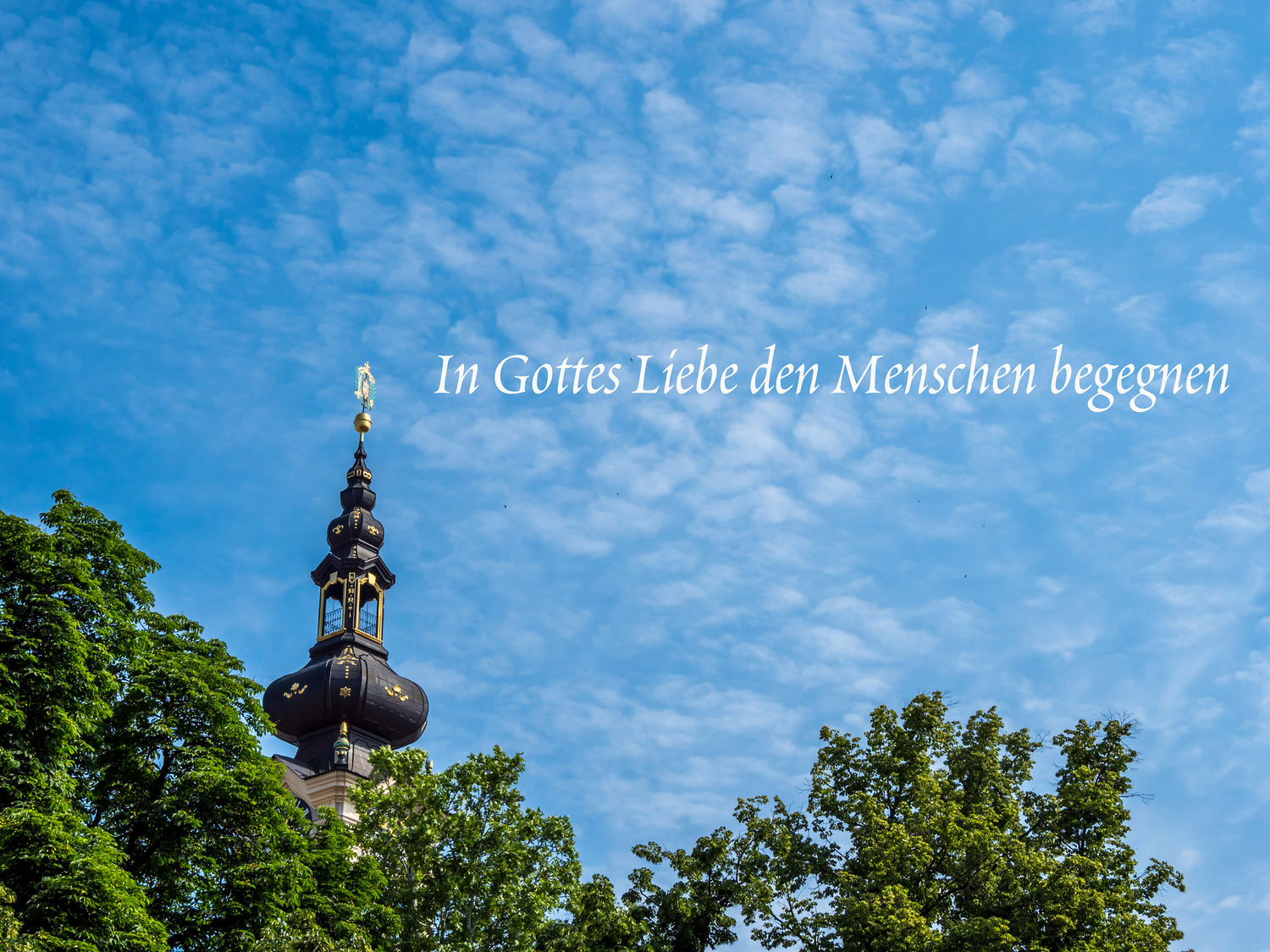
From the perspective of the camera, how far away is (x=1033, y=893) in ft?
99.1

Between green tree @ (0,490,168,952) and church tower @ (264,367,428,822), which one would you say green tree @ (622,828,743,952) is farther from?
church tower @ (264,367,428,822)

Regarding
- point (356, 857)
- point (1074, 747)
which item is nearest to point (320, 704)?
point (356, 857)

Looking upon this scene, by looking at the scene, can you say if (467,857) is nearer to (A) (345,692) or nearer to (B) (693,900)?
(B) (693,900)

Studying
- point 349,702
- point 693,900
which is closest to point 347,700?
point 349,702

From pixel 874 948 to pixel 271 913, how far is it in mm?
10973

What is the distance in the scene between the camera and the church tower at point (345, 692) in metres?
51.1

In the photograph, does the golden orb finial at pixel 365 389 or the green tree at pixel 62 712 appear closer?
the green tree at pixel 62 712

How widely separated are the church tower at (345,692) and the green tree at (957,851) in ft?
62.0

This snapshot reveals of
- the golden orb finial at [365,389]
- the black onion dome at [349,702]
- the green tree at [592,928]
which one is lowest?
the green tree at [592,928]

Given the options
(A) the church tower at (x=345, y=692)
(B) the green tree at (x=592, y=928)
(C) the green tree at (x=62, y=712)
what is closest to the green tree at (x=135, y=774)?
(C) the green tree at (x=62, y=712)

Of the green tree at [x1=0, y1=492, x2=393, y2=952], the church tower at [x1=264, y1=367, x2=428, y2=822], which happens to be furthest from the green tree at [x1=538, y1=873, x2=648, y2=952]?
the church tower at [x1=264, y1=367, x2=428, y2=822]

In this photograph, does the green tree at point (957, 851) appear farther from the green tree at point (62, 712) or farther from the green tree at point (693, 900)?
the green tree at point (62, 712)

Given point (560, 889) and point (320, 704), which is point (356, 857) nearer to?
point (560, 889)

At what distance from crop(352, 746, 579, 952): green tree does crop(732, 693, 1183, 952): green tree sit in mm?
4947
